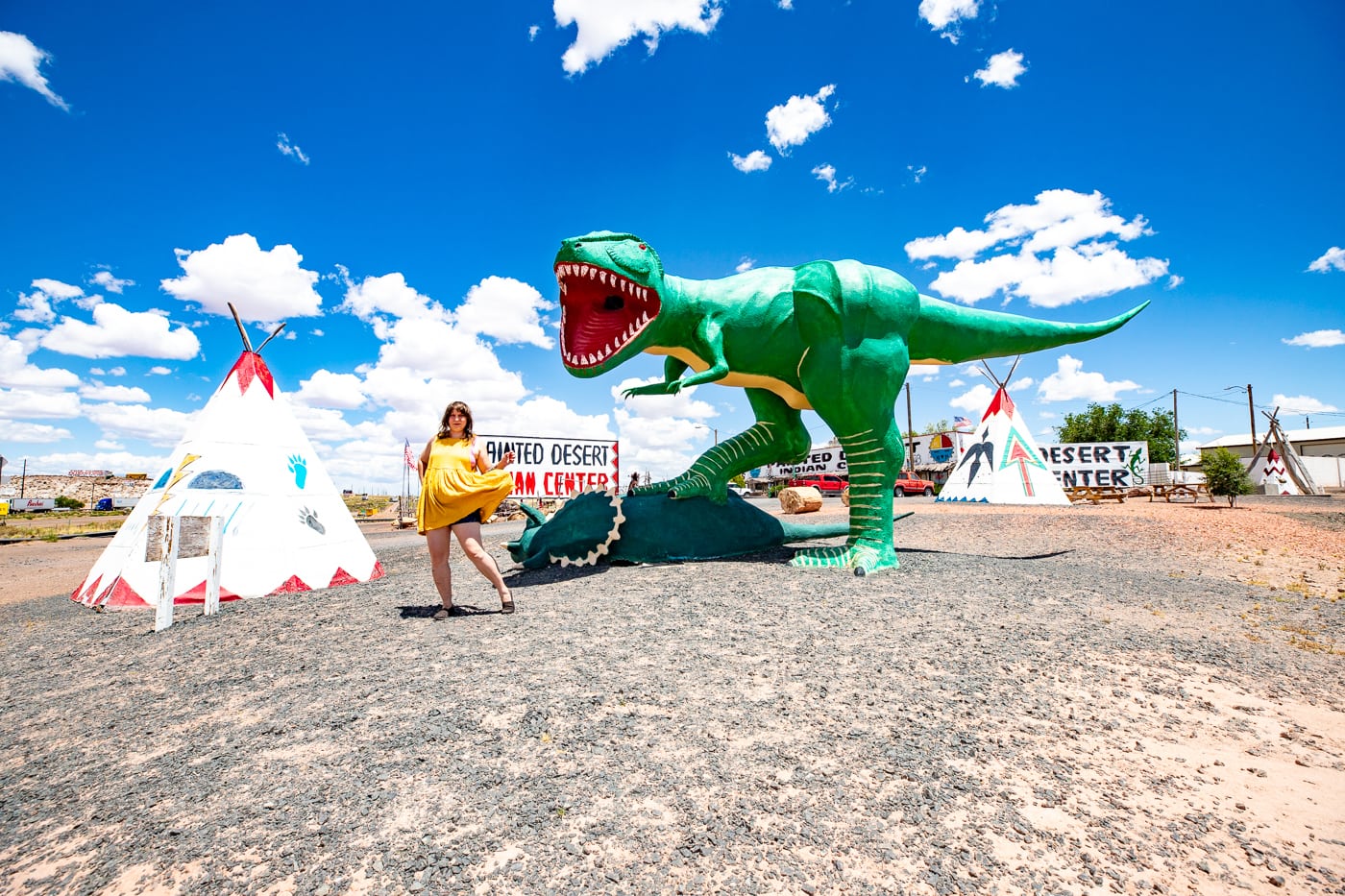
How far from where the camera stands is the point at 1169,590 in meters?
4.66

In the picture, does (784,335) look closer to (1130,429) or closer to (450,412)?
(450,412)

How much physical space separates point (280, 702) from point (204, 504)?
3.59 metres

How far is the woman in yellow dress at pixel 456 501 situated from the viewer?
3771mm

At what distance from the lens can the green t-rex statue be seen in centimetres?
470

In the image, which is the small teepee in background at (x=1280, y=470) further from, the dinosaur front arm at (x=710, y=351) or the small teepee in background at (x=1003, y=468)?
the dinosaur front arm at (x=710, y=351)

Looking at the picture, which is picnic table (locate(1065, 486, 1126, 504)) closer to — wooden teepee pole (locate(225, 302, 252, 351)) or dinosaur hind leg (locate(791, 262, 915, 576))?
dinosaur hind leg (locate(791, 262, 915, 576))

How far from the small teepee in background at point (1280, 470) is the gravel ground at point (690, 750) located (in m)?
27.3

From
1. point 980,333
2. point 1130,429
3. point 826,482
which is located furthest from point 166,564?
point 1130,429

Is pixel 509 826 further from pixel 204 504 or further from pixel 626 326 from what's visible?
pixel 204 504

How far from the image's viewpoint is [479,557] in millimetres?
3723

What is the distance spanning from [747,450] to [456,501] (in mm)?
2989

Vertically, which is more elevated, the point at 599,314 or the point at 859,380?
the point at 599,314

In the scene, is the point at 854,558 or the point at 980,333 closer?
the point at 854,558

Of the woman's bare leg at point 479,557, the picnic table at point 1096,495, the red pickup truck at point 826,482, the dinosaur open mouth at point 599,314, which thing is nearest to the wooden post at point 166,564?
the woman's bare leg at point 479,557
